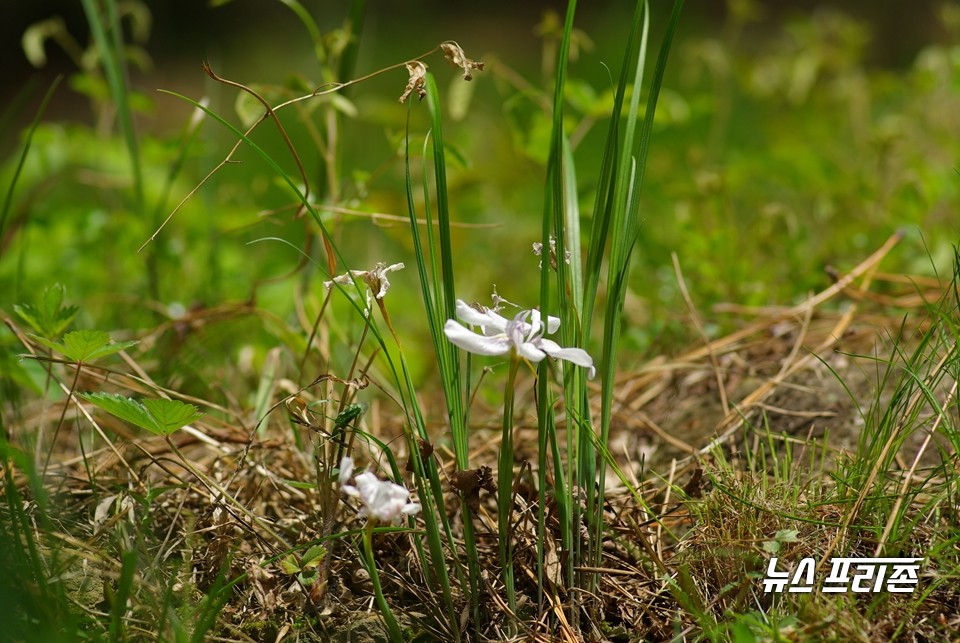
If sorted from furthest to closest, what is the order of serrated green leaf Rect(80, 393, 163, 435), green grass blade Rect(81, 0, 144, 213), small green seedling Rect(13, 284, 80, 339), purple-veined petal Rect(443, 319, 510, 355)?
green grass blade Rect(81, 0, 144, 213) → small green seedling Rect(13, 284, 80, 339) → serrated green leaf Rect(80, 393, 163, 435) → purple-veined petal Rect(443, 319, 510, 355)

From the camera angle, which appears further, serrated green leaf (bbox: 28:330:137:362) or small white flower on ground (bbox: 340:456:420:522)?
serrated green leaf (bbox: 28:330:137:362)

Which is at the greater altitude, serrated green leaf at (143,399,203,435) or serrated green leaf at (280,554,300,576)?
serrated green leaf at (143,399,203,435)

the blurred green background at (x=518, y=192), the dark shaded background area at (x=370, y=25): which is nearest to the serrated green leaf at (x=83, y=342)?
the blurred green background at (x=518, y=192)

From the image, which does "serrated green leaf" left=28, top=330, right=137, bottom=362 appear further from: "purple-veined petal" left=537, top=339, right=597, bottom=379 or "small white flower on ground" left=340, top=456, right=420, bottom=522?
"purple-veined petal" left=537, top=339, right=597, bottom=379

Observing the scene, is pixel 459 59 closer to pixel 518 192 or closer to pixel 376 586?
pixel 376 586

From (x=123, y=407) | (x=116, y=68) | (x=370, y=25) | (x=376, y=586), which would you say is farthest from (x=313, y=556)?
(x=370, y=25)

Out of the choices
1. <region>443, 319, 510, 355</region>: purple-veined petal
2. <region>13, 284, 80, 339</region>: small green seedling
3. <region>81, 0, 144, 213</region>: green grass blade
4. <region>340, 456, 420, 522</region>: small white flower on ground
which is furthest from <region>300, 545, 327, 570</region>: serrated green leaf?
<region>81, 0, 144, 213</region>: green grass blade
